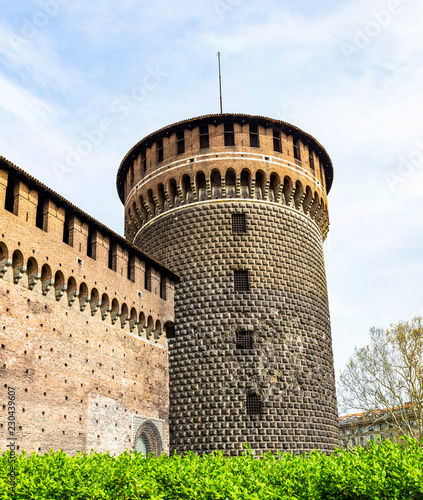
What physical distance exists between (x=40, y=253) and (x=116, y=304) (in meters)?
3.62

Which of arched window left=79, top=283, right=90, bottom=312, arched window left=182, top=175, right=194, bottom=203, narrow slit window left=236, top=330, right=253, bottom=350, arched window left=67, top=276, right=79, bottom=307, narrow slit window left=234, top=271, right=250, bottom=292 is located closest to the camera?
arched window left=67, top=276, right=79, bottom=307

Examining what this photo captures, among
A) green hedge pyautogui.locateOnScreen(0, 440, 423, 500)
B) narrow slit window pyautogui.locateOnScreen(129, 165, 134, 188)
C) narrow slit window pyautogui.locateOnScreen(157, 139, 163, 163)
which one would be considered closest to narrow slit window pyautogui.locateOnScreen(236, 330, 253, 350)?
narrow slit window pyautogui.locateOnScreen(157, 139, 163, 163)

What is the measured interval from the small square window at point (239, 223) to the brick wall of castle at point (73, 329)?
3595 millimetres

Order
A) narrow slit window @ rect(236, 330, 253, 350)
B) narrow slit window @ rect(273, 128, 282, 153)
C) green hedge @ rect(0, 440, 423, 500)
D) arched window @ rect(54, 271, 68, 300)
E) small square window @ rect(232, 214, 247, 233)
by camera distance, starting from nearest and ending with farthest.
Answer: green hedge @ rect(0, 440, 423, 500) → arched window @ rect(54, 271, 68, 300) → narrow slit window @ rect(236, 330, 253, 350) → small square window @ rect(232, 214, 247, 233) → narrow slit window @ rect(273, 128, 282, 153)

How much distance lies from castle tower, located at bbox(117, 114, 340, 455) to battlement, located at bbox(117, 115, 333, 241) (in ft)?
0.15

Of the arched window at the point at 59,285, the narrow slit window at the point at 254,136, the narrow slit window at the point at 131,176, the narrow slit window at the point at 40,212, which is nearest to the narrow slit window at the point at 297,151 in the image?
the narrow slit window at the point at 254,136

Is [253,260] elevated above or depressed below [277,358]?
above

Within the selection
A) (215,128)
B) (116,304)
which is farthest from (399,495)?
(215,128)

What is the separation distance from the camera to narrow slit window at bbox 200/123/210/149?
2134 centimetres

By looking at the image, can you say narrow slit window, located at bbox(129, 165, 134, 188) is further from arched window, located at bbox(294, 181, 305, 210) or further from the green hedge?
the green hedge

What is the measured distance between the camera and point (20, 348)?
13.0 metres

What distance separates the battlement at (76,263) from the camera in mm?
13445

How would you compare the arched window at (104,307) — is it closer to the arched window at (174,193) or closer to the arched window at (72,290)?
the arched window at (72,290)

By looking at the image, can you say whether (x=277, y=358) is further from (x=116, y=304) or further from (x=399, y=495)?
(x=399, y=495)
